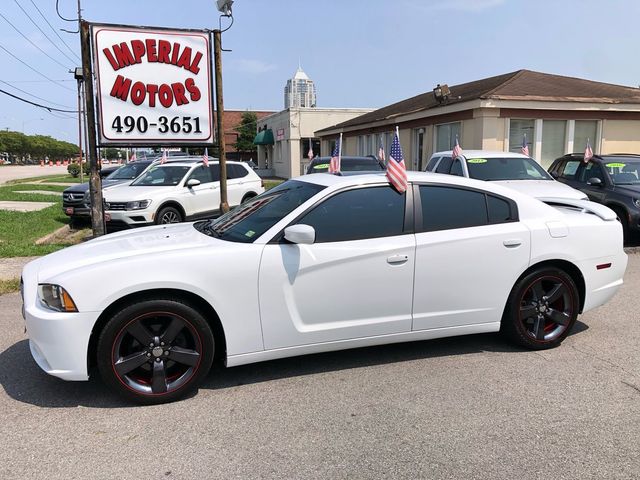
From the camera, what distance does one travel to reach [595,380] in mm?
4051

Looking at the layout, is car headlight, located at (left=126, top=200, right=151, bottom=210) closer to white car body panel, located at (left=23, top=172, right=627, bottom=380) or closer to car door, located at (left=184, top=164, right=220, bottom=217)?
car door, located at (left=184, top=164, right=220, bottom=217)

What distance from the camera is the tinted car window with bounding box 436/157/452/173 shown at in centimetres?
1062

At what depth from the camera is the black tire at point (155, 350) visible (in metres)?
3.54

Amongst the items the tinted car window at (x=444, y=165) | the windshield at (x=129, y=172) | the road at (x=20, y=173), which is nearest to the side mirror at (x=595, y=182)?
the tinted car window at (x=444, y=165)

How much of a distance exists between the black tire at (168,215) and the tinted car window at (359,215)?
7.71 m

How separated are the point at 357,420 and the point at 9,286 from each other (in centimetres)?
550

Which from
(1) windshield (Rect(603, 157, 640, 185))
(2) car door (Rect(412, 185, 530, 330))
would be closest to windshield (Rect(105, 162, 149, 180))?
(1) windshield (Rect(603, 157, 640, 185))

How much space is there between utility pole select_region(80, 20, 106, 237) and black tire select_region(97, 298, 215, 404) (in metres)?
4.78

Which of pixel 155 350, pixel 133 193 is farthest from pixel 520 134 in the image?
pixel 155 350

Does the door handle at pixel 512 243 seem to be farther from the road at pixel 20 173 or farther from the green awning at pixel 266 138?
the green awning at pixel 266 138

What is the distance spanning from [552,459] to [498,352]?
1.67 m

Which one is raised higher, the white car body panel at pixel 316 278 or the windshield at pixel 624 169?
the windshield at pixel 624 169

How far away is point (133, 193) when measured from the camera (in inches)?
437

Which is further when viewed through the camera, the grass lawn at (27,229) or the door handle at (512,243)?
the grass lawn at (27,229)
